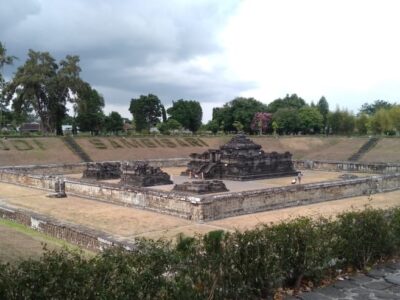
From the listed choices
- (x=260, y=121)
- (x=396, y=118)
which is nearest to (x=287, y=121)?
(x=260, y=121)

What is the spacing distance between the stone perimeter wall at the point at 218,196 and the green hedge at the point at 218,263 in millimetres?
7476

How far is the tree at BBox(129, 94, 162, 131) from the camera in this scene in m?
79.6

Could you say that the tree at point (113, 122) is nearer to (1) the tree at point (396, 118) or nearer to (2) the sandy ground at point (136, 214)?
(1) the tree at point (396, 118)

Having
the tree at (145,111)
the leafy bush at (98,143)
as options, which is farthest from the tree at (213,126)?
the leafy bush at (98,143)

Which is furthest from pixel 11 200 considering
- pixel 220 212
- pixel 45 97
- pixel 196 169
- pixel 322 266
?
pixel 45 97

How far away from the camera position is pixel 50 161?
33.8m

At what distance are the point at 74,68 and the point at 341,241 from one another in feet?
147

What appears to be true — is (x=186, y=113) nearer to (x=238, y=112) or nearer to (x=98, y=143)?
(x=238, y=112)

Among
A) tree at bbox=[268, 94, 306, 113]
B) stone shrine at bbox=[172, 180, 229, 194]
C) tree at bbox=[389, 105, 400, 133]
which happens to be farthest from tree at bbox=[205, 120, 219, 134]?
stone shrine at bbox=[172, 180, 229, 194]

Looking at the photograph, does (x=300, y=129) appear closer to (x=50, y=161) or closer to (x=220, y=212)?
(x=50, y=161)

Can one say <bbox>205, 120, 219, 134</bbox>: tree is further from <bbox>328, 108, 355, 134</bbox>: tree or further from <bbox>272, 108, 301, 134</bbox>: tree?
<bbox>328, 108, 355, 134</bbox>: tree

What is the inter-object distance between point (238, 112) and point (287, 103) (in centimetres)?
1620

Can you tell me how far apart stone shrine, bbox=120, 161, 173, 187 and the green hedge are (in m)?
16.1

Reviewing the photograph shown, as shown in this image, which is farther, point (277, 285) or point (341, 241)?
point (341, 241)
